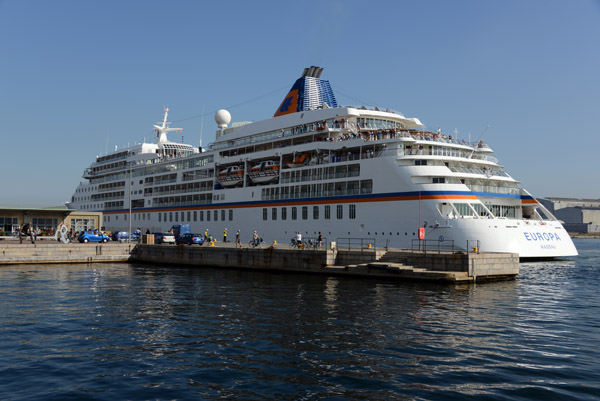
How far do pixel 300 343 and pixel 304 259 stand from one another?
2172 centimetres

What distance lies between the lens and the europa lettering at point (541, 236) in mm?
40781

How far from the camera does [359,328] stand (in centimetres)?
1853

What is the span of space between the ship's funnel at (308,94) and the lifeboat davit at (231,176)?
9370mm

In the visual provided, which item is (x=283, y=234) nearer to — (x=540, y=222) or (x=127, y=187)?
(x=540, y=222)

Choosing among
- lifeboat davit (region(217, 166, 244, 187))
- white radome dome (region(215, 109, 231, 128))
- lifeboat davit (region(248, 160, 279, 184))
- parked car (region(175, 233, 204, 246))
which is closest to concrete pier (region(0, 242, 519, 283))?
parked car (region(175, 233, 204, 246))

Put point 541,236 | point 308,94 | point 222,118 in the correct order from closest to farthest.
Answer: point 541,236 < point 308,94 < point 222,118

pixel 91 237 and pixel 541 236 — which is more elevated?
pixel 541 236

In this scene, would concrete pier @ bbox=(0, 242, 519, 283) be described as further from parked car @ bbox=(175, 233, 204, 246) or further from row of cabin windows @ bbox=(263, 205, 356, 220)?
row of cabin windows @ bbox=(263, 205, 356, 220)

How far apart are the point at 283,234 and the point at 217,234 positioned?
1427 centimetres

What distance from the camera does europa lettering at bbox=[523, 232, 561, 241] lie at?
40781 millimetres

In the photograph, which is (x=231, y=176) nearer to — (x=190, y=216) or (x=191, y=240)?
(x=190, y=216)

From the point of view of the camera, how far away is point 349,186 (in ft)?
157

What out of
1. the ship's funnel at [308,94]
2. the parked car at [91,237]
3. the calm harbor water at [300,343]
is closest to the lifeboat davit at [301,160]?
the ship's funnel at [308,94]

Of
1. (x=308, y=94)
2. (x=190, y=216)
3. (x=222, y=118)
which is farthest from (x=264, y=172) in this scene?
(x=190, y=216)
